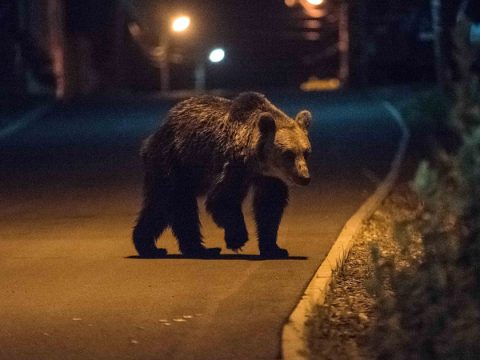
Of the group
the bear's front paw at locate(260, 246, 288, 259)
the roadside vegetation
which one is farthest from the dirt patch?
the bear's front paw at locate(260, 246, 288, 259)

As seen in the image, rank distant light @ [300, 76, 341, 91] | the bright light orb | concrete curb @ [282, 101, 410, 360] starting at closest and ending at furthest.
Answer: concrete curb @ [282, 101, 410, 360]
distant light @ [300, 76, 341, 91]
the bright light orb

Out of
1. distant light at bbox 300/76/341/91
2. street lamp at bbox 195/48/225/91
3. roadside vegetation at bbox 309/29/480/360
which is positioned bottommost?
distant light at bbox 300/76/341/91

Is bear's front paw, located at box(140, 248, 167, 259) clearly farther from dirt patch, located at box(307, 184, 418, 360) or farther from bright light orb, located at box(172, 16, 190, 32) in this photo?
bright light orb, located at box(172, 16, 190, 32)

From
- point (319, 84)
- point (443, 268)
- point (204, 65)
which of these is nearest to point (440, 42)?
point (319, 84)

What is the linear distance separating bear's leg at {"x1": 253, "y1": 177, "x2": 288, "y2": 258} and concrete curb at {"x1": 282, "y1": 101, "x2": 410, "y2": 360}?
53 centimetres

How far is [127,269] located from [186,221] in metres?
0.74

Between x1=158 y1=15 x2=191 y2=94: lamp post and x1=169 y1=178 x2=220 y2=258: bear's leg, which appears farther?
x1=158 y1=15 x2=191 y2=94: lamp post

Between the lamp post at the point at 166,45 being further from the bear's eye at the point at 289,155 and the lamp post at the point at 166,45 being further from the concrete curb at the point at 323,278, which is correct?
the bear's eye at the point at 289,155

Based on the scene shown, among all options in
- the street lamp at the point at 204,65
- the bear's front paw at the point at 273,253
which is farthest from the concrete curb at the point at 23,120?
the bear's front paw at the point at 273,253

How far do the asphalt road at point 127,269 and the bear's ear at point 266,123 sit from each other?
1.15 m

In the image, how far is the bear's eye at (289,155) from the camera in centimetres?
1124

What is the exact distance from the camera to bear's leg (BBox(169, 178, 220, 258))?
11.7 meters

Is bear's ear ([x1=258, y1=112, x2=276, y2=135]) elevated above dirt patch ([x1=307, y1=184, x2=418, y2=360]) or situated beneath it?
elevated above

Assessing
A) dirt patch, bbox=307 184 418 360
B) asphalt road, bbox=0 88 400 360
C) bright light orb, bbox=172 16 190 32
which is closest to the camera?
dirt patch, bbox=307 184 418 360
